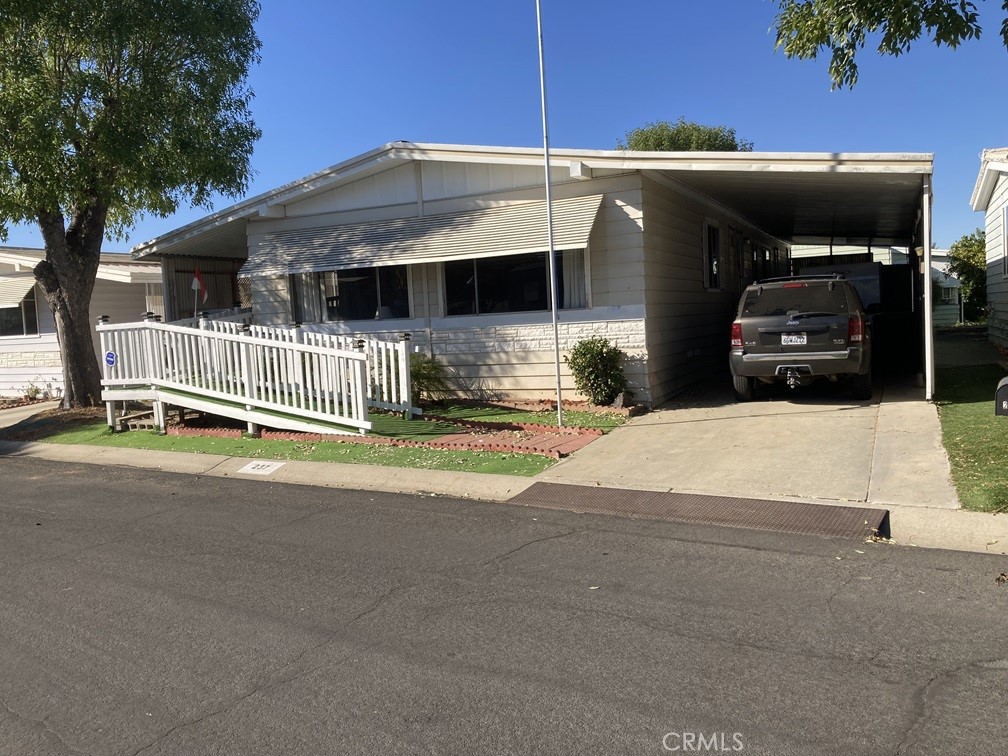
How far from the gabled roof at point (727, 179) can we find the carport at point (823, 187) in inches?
0.5

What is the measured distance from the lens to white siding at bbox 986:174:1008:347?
1490 cm

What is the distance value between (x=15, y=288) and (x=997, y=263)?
2131cm

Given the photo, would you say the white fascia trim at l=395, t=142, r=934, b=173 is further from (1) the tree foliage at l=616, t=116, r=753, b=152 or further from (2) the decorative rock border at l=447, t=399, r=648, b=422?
(1) the tree foliage at l=616, t=116, r=753, b=152

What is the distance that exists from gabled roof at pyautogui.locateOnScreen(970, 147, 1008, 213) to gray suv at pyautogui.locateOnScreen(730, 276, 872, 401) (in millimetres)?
3918

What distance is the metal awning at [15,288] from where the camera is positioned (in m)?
18.6

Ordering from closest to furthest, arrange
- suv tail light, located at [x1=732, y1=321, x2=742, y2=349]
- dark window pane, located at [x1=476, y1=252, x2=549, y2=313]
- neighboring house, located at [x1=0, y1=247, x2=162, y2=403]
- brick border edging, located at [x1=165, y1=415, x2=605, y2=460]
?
brick border edging, located at [x1=165, y1=415, x2=605, y2=460], suv tail light, located at [x1=732, y1=321, x2=742, y2=349], dark window pane, located at [x1=476, y1=252, x2=549, y2=313], neighboring house, located at [x1=0, y1=247, x2=162, y2=403]

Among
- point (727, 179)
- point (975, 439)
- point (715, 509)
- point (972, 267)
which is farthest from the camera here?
point (972, 267)

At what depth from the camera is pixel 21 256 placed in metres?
18.7

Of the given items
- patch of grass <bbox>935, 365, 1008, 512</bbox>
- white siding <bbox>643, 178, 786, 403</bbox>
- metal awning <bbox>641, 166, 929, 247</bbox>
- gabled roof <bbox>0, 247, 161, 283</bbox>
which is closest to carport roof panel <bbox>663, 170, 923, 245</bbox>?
metal awning <bbox>641, 166, 929, 247</bbox>

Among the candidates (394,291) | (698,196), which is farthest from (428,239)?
(698,196)

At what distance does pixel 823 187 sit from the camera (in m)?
12.2

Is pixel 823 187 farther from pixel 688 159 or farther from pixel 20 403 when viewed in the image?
pixel 20 403

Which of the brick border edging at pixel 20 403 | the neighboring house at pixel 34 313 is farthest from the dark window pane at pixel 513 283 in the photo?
the brick border edging at pixel 20 403

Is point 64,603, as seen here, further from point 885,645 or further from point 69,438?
point 69,438
